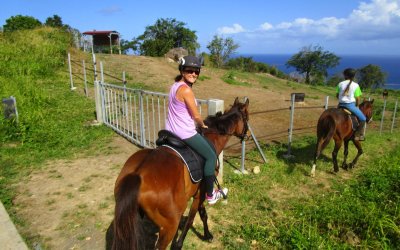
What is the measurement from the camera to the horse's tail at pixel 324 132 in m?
6.72

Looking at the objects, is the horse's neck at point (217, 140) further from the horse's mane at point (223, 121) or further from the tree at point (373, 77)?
the tree at point (373, 77)

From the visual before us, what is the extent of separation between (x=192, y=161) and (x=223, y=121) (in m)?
1.01

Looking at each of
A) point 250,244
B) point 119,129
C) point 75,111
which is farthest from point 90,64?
point 250,244

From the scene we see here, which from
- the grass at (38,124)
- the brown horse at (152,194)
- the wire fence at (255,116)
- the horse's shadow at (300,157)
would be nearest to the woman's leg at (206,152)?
the brown horse at (152,194)

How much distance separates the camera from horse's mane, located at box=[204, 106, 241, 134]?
4.13 metres

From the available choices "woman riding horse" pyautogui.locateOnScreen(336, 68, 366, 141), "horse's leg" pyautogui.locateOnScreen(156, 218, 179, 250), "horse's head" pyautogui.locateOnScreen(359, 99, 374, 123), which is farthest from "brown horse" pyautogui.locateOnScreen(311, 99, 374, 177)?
"horse's leg" pyautogui.locateOnScreen(156, 218, 179, 250)

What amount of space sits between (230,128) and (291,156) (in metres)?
4.15

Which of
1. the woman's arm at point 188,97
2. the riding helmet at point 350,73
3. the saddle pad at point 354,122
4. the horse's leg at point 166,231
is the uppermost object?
the riding helmet at point 350,73

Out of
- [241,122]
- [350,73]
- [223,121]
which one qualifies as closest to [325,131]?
[350,73]

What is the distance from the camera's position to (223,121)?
4199mm

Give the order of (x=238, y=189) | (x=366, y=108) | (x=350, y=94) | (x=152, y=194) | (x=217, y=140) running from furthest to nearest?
(x=366, y=108), (x=350, y=94), (x=238, y=189), (x=217, y=140), (x=152, y=194)

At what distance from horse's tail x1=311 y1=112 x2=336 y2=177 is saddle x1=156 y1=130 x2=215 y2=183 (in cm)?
407

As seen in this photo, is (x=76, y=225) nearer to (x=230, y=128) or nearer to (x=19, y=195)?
(x=19, y=195)

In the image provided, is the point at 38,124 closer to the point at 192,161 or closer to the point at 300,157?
the point at 192,161
